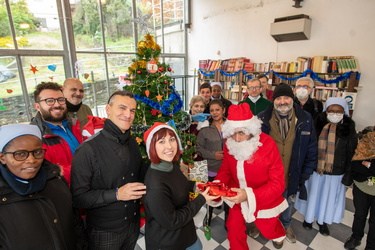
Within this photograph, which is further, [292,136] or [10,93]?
[10,93]

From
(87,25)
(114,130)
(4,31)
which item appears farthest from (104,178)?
(87,25)

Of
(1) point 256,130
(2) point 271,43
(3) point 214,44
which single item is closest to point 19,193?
(1) point 256,130

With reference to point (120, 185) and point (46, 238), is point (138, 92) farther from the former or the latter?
point (46, 238)

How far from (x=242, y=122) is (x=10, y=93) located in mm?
6522

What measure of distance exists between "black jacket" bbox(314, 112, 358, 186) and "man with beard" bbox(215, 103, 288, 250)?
91 cm

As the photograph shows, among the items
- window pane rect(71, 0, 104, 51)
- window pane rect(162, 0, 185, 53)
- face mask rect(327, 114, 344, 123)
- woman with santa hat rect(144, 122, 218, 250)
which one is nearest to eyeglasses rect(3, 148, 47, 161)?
woman with santa hat rect(144, 122, 218, 250)

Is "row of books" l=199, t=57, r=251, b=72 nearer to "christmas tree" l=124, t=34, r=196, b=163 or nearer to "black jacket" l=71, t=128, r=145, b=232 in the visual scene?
"christmas tree" l=124, t=34, r=196, b=163

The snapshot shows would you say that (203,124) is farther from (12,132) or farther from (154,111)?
(12,132)

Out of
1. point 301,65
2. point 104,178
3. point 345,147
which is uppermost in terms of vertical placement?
point 301,65

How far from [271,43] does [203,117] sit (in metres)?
5.31

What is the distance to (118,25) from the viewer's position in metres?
7.43

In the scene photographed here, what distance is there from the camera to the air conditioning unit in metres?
5.44

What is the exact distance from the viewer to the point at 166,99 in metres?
2.32

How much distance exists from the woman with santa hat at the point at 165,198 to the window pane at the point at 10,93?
6.10 m
